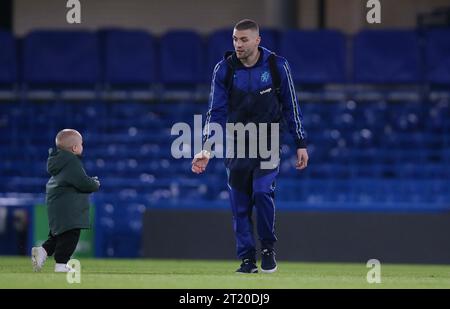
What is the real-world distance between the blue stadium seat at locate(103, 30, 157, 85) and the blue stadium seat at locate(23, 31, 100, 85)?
0.25 metres

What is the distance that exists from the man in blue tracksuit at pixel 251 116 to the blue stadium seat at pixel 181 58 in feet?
40.1

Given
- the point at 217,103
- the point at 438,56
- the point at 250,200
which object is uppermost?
the point at 438,56

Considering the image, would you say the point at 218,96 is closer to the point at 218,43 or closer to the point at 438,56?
the point at 218,43

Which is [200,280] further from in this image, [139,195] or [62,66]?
[62,66]

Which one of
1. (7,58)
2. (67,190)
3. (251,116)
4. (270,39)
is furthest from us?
(7,58)

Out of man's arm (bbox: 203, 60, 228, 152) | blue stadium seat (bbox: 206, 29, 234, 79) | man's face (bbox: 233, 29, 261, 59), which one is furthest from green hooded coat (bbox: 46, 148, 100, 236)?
blue stadium seat (bbox: 206, 29, 234, 79)

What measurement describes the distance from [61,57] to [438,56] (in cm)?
692

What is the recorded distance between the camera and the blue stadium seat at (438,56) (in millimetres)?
22266

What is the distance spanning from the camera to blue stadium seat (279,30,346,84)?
22297mm

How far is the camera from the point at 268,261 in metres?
10.4

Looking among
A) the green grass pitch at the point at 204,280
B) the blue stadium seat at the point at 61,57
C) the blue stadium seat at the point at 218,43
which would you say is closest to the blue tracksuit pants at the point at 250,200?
the green grass pitch at the point at 204,280

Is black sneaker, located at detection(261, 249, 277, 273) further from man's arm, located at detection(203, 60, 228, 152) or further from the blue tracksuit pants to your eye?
man's arm, located at detection(203, 60, 228, 152)

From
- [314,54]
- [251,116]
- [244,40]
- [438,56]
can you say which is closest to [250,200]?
[251,116]

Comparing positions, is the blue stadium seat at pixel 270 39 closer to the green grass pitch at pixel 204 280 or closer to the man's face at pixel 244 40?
the green grass pitch at pixel 204 280
